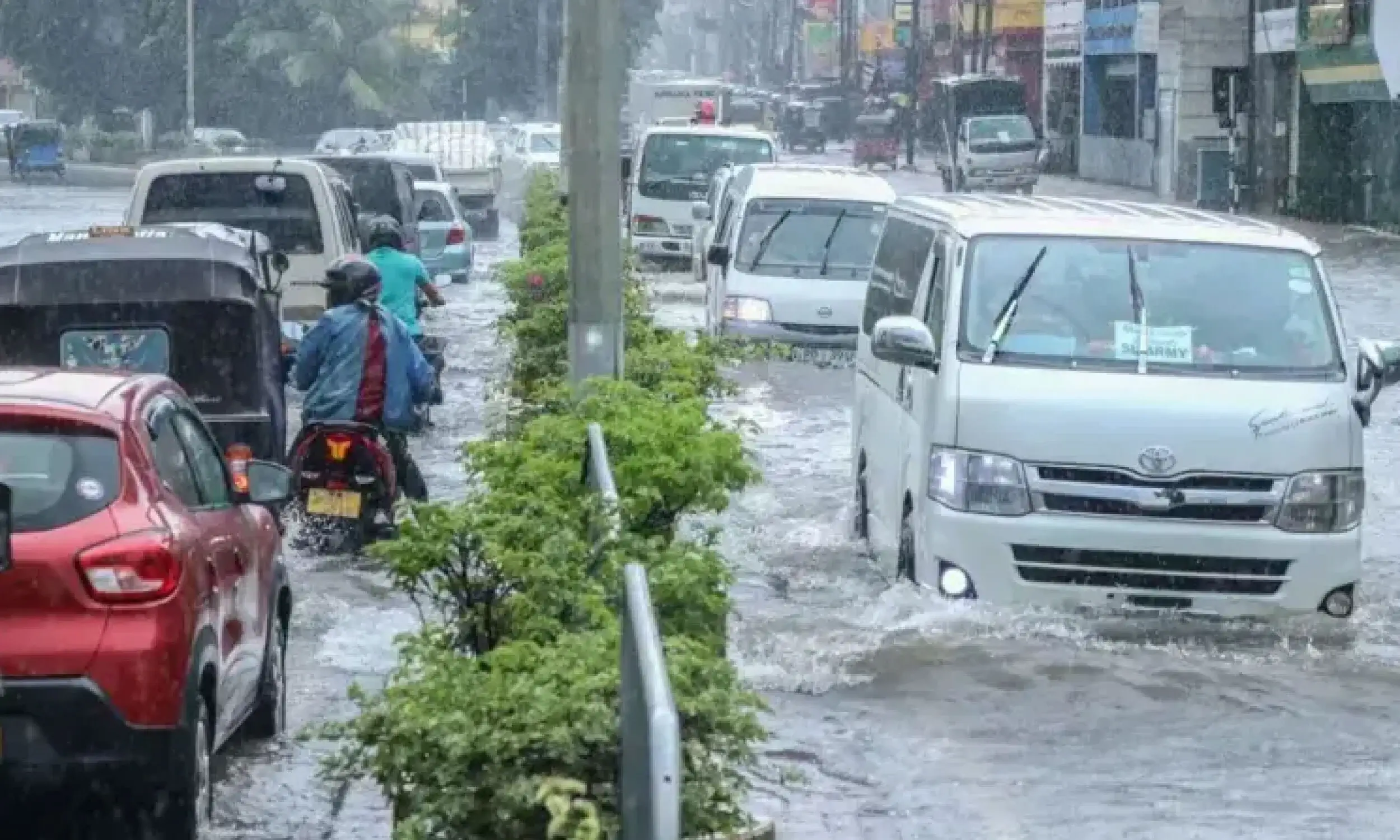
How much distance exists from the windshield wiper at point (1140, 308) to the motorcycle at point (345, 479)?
3.97 metres

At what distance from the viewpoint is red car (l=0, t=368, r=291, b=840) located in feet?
23.1

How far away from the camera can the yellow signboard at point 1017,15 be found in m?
87.1

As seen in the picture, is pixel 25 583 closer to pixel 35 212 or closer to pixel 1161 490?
pixel 1161 490

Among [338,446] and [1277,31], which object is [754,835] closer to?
[338,446]

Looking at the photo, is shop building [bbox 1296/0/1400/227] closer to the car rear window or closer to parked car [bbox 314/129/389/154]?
parked car [bbox 314/129/389/154]

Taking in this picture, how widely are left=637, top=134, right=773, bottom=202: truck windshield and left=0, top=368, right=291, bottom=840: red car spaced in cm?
3097

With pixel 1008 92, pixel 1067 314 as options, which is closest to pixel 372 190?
pixel 1067 314

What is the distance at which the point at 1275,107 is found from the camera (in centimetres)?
5762

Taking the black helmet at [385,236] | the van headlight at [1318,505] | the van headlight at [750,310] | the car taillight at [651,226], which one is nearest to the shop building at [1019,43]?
the car taillight at [651,226]

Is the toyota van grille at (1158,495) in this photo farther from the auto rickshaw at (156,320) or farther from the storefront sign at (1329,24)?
the storefront sign at (1329,24)

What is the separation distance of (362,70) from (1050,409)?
8310 centimetres

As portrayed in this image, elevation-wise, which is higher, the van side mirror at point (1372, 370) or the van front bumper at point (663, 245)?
the van side mirror at point (1372, 370)

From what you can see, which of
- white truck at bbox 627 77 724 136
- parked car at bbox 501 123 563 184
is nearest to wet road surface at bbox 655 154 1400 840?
parked car at bbox 501 123 563 184

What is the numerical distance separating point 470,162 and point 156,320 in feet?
118
